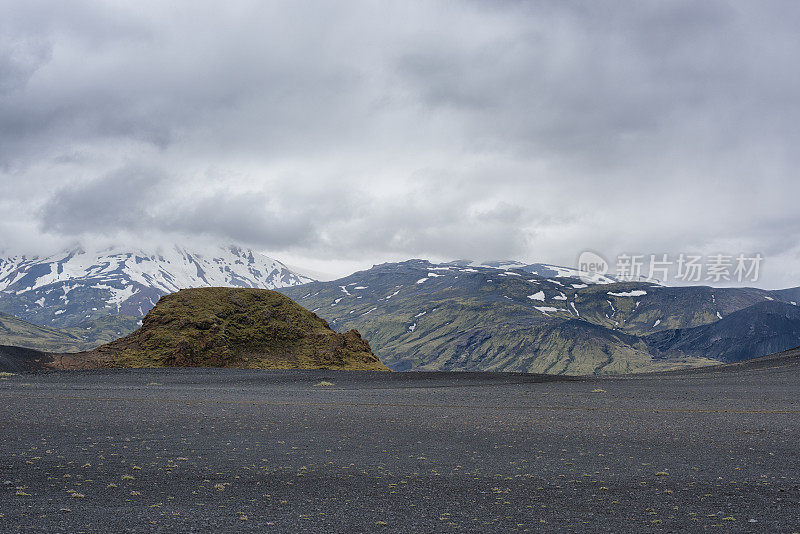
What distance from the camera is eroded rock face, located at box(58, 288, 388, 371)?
5984 cm

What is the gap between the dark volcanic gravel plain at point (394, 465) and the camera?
32.8 ft

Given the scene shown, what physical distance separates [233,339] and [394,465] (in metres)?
53.0

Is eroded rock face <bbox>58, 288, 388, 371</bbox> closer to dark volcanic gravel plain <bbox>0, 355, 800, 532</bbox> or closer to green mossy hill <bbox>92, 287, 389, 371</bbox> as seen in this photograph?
green mossy hill <bbox>92, 287, 389, 371</bbox>

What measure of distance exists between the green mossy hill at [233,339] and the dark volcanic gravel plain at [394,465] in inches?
1152

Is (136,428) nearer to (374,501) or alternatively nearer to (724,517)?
(374,501)

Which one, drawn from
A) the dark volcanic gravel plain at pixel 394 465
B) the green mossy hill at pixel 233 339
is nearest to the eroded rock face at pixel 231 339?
the green mossy hill at pixel 233 339

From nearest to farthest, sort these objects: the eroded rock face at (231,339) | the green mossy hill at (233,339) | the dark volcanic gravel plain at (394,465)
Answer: the dark volcanic gravel plain at (394,465) → the eroded rock face at (231,339) → the green mossy hill at (233,339)

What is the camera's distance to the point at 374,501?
11.2 meters

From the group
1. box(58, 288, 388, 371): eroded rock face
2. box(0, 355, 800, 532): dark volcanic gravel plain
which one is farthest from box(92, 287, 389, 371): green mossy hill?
box(0, 355, 800, 532): dark volcanic gravel plain

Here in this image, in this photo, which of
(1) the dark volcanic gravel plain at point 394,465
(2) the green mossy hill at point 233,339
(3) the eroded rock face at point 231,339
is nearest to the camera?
(1) the dark volcanic gravel plain at point 394,465

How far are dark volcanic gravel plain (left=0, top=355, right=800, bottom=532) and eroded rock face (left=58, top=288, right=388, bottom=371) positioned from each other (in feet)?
96.1

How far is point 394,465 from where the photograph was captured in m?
14.7

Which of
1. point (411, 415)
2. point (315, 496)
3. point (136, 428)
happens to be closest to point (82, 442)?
point (136, 428)

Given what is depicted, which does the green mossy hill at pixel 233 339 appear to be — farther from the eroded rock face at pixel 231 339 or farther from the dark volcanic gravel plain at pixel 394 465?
the dark volcanic gravel plain at pixel 394 465
